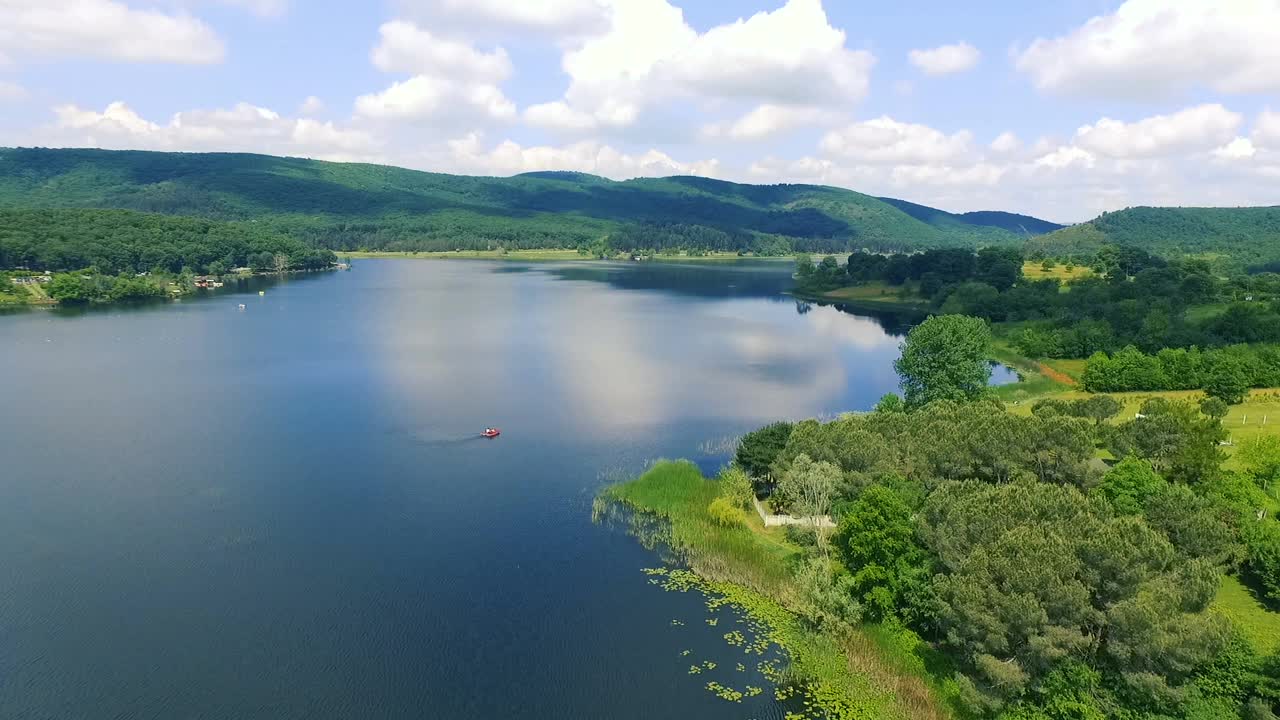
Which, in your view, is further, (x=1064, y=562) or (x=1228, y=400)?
(x=1228, y=400)

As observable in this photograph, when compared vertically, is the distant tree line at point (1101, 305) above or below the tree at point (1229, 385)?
above

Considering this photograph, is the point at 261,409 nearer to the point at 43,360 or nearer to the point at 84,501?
the point at 84,501

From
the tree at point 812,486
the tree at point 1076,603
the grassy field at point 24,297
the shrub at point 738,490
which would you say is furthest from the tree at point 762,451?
the grassy field at point 24,297

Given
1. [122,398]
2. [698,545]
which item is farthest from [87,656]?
[122,398]

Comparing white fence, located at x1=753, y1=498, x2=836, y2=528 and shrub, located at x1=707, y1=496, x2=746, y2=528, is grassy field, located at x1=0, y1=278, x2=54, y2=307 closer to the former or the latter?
shrub, located at x1=707, y1=496, x2=746, y2=528

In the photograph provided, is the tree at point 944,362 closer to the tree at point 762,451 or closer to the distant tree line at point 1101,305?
the tree at point 762,451

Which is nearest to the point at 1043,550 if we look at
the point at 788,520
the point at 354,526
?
the point at 788,520
